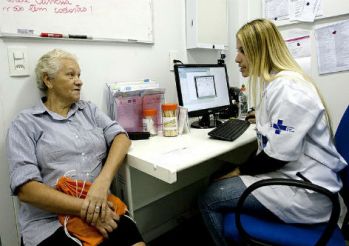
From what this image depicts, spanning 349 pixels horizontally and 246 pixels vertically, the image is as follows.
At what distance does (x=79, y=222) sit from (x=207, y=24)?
160 cm

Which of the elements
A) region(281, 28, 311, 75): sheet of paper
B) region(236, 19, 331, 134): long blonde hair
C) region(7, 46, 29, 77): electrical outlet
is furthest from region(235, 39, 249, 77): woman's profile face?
region(7, 46, 29, 77): electrical outlet

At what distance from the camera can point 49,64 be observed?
1.25 metres

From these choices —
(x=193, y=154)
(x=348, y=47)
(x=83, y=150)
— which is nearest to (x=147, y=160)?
(x=193, y=154)

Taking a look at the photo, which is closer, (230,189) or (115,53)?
(230,189)

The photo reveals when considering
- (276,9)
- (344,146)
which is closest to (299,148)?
(344,146)

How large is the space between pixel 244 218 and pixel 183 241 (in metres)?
0.88

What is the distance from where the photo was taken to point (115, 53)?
1610mm

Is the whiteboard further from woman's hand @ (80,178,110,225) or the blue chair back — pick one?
the blue chair back

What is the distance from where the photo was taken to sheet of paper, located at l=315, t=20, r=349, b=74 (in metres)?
1.75

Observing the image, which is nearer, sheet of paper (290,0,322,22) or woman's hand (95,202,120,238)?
woman's hand (95,202,120,238)

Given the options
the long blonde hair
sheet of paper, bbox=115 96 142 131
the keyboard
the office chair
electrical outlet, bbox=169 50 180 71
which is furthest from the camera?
electrical outlet, bbox=169 50 180 71

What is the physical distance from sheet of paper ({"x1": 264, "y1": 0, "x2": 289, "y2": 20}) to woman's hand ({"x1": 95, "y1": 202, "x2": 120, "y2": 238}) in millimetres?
1820

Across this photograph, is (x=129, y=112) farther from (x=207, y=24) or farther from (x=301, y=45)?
(x=301, y=45)

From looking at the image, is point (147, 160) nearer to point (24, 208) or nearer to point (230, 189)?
point (230, 189)
